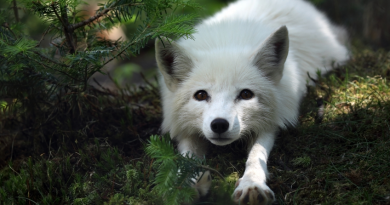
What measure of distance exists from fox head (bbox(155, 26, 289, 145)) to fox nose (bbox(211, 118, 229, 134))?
0.08 meters

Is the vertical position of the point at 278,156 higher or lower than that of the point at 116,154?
lower

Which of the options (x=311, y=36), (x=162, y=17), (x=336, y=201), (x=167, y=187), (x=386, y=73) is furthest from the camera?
(x=311, y=36)

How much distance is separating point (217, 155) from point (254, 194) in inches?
32.5

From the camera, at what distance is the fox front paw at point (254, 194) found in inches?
92.4

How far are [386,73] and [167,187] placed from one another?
3.26 m

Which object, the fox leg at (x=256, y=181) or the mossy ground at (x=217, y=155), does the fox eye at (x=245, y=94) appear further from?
the mossy ground at (x=217, y=155)

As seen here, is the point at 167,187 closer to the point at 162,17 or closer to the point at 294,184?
the point at 294,184

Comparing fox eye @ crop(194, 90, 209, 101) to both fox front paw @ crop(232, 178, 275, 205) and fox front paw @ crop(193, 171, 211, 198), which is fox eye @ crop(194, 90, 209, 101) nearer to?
fox front paw @ crop(193, 171, 211, 198)

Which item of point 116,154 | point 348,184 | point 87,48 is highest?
point 87,48

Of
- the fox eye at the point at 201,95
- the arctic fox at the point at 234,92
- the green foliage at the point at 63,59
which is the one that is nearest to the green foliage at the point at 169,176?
the arctic fox at the point at 234,92

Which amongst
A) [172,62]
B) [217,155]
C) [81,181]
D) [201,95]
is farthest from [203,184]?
[172,62]

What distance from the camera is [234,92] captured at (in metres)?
2.90

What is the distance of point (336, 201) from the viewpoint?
230 cm

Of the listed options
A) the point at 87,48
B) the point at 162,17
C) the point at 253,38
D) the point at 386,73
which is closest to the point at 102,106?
the point at 87,48
